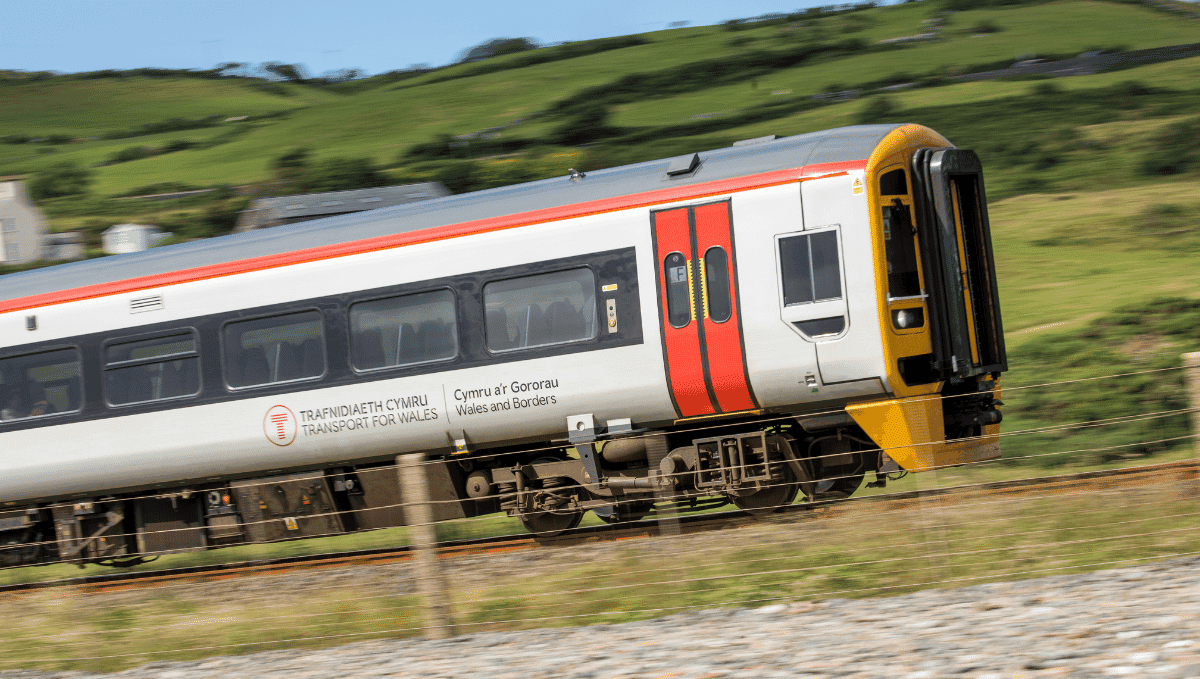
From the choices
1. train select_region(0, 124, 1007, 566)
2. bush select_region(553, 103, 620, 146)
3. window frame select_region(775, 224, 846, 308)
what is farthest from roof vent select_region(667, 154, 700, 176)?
bush select_region(553, 103, 620, 146)

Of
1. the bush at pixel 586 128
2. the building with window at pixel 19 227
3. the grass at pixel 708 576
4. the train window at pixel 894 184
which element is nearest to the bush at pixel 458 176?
the bush at pixel 586 128

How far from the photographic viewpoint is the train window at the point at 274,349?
1074cm

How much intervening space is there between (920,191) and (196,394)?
7.29 m

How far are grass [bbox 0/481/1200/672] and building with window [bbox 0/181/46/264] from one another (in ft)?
161

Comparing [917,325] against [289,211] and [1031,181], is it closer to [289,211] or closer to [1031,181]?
[1031,181]

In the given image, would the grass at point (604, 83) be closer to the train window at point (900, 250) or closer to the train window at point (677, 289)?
the train window at point (900, 250)

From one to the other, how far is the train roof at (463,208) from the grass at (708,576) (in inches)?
124

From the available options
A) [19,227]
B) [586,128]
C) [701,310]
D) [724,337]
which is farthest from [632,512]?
[19,227]

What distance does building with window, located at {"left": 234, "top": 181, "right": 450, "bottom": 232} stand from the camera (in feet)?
114

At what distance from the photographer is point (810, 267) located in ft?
30.1

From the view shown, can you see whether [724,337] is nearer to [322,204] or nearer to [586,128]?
[322,204]

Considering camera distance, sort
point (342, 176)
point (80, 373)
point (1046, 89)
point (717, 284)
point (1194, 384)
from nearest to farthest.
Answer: point (1194, 384)
point (717, 284)
point (80, 373)
point (1046, 89)
point (342, 176)

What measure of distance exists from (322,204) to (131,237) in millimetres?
16795

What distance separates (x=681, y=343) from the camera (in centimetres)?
949
